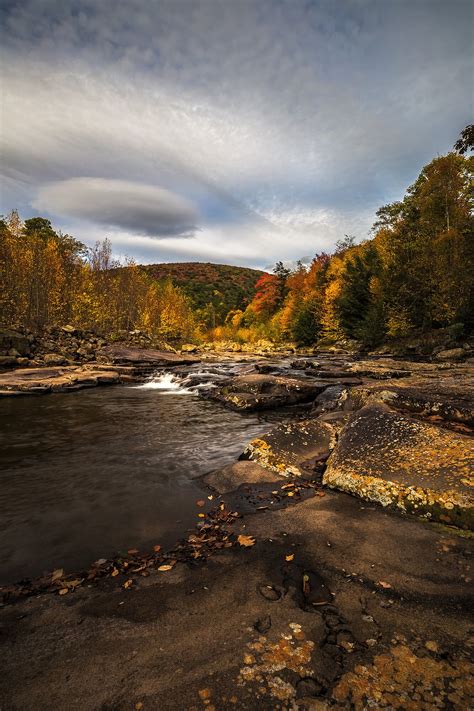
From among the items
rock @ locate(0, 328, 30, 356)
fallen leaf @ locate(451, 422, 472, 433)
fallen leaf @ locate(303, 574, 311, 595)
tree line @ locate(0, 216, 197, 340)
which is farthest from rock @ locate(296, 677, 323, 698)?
tree line @ locate(0, 216, 197, 340)

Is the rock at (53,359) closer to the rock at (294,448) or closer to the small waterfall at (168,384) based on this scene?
the small waterfall at (168,384)

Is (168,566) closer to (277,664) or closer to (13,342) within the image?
(277,664)

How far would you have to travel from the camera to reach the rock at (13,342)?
19609 mm

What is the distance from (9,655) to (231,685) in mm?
1654

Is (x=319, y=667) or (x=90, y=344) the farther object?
(x=90, y=344)

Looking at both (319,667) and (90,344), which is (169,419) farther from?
(90,344)

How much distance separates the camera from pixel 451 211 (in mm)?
24609

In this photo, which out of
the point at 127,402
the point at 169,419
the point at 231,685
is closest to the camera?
the point at 231,685

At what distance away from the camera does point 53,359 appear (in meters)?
20.4

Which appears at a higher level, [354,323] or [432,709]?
[354,323]

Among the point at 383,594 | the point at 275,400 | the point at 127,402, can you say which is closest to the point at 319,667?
the point at 383,594

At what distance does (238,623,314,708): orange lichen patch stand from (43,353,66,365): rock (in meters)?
21.5

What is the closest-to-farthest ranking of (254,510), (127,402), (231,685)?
(231,685) < (254,510) < (127,402)

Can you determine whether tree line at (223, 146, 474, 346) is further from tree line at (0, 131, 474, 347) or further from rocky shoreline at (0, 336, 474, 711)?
rocky shoreline at (0, 336, 474, 711)
